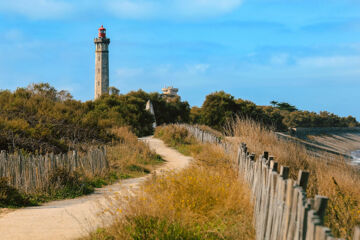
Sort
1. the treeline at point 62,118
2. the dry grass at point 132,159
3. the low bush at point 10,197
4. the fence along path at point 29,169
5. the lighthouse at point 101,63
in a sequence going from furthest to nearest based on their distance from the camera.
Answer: the lighthouse at point 101,63 → the treeline at point 62,118 → the dry grass at point 132,159 → the fence along path at point 29,169 → the low bush at point 10,197

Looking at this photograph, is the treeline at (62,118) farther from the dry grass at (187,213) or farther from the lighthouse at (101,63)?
the lighthouse at (101,63)

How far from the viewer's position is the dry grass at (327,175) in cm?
601

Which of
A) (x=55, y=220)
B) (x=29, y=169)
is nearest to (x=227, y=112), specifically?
(x=29, y=169)

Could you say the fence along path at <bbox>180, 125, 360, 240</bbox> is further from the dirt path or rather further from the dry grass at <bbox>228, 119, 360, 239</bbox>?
the dirt path

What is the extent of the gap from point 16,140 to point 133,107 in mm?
21930

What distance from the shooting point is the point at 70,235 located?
19.8 feet

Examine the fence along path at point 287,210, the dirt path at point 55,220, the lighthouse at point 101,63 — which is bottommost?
the dirt path at point 55,220

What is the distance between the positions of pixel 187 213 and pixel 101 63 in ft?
176

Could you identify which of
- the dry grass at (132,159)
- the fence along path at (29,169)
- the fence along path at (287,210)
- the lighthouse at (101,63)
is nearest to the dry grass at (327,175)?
the fence along path at (287,210)

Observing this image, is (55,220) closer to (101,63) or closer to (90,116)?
(90,116)

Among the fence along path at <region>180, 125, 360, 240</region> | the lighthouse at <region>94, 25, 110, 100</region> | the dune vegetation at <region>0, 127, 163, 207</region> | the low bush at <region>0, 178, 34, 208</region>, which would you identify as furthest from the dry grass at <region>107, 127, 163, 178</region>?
the lighthouse at <region>94, 25, 110, 100</region>

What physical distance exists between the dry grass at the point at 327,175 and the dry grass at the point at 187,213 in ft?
4.36

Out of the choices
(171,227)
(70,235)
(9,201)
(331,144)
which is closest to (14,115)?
(9,201)

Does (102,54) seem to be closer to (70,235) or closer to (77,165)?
(77,165)
